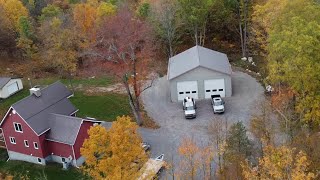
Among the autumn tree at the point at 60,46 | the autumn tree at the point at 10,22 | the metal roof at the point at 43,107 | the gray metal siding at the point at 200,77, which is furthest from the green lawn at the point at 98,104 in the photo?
the autumn tree at the point at 10,22

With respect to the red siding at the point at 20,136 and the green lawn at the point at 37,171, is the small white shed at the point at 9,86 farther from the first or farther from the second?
the green lawn at the point at 37,171

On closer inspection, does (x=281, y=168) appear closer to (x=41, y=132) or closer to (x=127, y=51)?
(x=41, y=132)

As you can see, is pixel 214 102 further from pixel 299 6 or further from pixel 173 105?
pixel 299 6

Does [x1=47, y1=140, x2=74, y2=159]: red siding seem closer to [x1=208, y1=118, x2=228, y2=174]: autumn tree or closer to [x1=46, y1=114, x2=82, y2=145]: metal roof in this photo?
[x1=46, y1=114, x2=82, y2=145]: metal roof

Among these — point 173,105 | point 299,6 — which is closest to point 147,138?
point 173,105

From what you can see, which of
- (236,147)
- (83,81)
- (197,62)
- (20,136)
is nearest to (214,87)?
(197,62)
